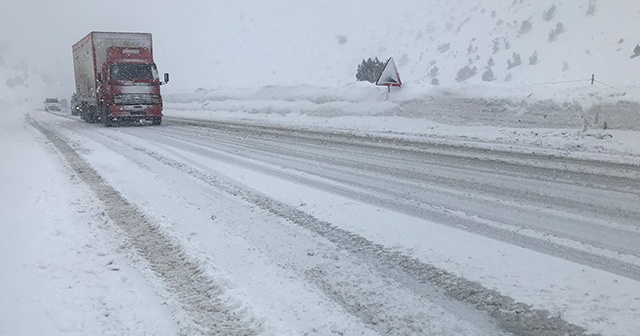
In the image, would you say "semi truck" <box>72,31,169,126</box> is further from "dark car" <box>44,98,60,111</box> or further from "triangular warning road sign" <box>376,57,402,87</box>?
"dark car" <box>44,98,60,111</box>

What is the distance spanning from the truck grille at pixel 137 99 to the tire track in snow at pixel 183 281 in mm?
13995

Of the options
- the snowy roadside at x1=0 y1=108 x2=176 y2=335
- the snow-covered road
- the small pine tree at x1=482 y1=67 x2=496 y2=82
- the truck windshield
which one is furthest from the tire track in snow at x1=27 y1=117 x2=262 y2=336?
the small pine tree at x1=482 y1=67 x2=496 y2=82

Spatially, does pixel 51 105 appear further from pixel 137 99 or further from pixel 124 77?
pixel 137 99

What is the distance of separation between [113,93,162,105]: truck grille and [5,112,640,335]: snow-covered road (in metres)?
11.4

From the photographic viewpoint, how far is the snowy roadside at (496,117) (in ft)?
33.8

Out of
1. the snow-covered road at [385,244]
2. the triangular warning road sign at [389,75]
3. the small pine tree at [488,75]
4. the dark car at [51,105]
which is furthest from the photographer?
the small pine tree at [488,75]

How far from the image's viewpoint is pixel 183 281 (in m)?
3.44

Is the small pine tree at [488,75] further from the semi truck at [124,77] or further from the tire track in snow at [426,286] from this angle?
the tire track in snow at [426,286]

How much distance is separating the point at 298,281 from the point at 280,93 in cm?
2369

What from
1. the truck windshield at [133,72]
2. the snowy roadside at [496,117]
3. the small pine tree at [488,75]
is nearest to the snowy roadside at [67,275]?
the snowy roadside at [496,117]

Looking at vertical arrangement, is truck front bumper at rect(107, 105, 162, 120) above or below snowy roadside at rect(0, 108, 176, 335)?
above

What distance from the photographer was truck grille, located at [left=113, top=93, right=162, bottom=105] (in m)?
18.4

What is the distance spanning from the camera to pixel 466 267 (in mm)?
3582

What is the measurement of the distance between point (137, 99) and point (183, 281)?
1708 cm
